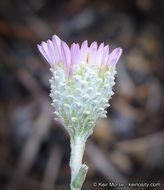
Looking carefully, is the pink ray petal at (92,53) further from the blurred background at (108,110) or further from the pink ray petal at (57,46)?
the blurred background at (108,110)

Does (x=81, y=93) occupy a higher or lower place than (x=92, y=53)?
lower

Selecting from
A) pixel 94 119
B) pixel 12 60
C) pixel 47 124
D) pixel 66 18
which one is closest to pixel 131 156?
pixel 47 124

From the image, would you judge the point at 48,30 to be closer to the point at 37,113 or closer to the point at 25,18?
the point at 25,18

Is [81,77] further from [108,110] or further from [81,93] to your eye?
[108,110]

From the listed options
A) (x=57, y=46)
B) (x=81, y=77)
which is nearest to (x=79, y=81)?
(x=81, y=77)

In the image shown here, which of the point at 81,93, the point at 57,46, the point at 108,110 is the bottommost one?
the point at 81,93

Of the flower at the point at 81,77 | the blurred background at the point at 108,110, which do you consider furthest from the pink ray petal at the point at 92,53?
the blurred background at the point at 108,110
